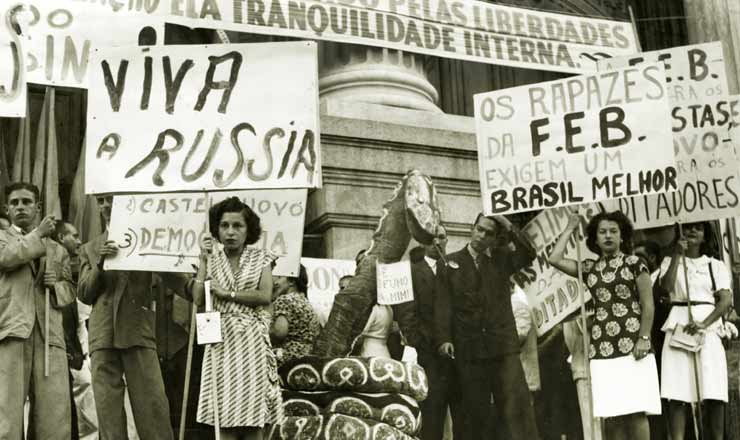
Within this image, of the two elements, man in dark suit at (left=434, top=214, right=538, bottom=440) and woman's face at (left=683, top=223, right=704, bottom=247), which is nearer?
man in dark suit at (left=434, top=214, right=538, bottom=440)

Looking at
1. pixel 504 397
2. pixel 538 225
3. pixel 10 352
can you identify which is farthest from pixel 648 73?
pixel 10 352

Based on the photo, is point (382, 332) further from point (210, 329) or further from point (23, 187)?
point (23, 187)

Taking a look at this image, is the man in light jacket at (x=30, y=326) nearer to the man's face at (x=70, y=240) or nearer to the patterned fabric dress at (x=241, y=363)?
the man's face at (x=70, y=240)

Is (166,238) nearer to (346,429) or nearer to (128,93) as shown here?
(128,93)

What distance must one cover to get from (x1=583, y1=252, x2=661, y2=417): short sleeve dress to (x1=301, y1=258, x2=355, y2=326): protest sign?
85.8 inches

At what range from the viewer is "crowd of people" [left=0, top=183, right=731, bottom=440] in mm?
8945

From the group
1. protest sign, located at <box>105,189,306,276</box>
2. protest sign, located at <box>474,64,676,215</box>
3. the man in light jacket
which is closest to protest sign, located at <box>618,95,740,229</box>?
protest sign, located at <box>474,64,676,215</box>

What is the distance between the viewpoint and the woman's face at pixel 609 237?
33.8 ft

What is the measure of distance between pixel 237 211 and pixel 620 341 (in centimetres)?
291

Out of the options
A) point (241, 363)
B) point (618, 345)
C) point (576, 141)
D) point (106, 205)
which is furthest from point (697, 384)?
point (106, 205)

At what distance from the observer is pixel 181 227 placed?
10.5m

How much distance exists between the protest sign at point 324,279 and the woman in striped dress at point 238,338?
2.09 m

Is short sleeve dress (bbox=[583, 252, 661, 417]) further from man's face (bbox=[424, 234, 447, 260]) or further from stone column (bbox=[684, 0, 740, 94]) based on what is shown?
stone column (bbox=[684, 0, 740, 94])

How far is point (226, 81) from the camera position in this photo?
32.3ft
